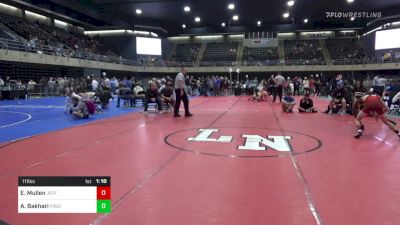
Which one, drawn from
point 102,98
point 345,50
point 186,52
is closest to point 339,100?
point 102,98

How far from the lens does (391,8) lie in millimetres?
32219

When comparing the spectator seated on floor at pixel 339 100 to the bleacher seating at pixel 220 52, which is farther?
the bleacher seating at pixel 220 52

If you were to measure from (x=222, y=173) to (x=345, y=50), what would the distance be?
41.7 m

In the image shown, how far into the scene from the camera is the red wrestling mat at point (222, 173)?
10.3 ft

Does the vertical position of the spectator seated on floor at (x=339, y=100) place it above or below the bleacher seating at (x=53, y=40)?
below

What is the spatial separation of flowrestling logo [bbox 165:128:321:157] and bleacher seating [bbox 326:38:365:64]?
3398 cm

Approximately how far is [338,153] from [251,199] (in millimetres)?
2843

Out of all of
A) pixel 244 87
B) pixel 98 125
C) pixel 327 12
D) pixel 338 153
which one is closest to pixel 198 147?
pixel 338 153

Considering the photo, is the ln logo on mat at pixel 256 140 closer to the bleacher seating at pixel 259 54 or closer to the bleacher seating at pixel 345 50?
the bleacher seating at pixel 259 54

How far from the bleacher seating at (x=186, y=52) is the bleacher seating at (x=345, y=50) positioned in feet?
55.6

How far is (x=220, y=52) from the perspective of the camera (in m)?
44.5
